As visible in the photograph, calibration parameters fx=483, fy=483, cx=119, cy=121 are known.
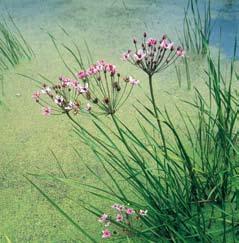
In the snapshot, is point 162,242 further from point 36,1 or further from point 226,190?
point 36,1

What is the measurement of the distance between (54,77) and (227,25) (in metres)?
0.93

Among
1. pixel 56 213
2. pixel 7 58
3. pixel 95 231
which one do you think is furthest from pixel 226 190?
pixel 7 58

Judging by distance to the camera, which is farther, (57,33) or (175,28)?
(57,33)

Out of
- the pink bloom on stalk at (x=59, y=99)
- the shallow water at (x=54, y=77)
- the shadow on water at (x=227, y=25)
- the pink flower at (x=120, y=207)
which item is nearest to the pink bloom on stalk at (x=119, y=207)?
the pink flower at (x=120, y=207)

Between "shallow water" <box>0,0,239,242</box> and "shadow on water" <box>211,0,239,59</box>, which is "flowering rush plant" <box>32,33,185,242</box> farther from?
"shadow on water" <box>211,0,239,59</box>

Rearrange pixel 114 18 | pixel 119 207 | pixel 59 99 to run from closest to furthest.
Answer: pixel 59 99, pixel 119 207, pixel 114 18

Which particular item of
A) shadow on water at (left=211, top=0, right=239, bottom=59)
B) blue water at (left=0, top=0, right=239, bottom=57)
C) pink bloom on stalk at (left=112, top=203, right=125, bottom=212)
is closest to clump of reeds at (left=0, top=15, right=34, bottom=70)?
→ blue water at (left=0, top=0, right=239, bottom=57)

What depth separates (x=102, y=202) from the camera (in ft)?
4.52

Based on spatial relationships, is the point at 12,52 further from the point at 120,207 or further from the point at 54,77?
the point at 120,207

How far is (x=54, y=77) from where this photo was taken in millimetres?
2199

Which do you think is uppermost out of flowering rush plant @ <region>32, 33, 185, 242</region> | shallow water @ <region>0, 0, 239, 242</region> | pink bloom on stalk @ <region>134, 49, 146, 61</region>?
pink bloom on stalk @ <region>134, 49, 146, 61</region>

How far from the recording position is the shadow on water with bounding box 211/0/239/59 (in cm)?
228

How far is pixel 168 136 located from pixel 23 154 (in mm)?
501

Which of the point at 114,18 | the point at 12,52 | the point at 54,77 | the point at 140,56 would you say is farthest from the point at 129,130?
the point at 114,18
